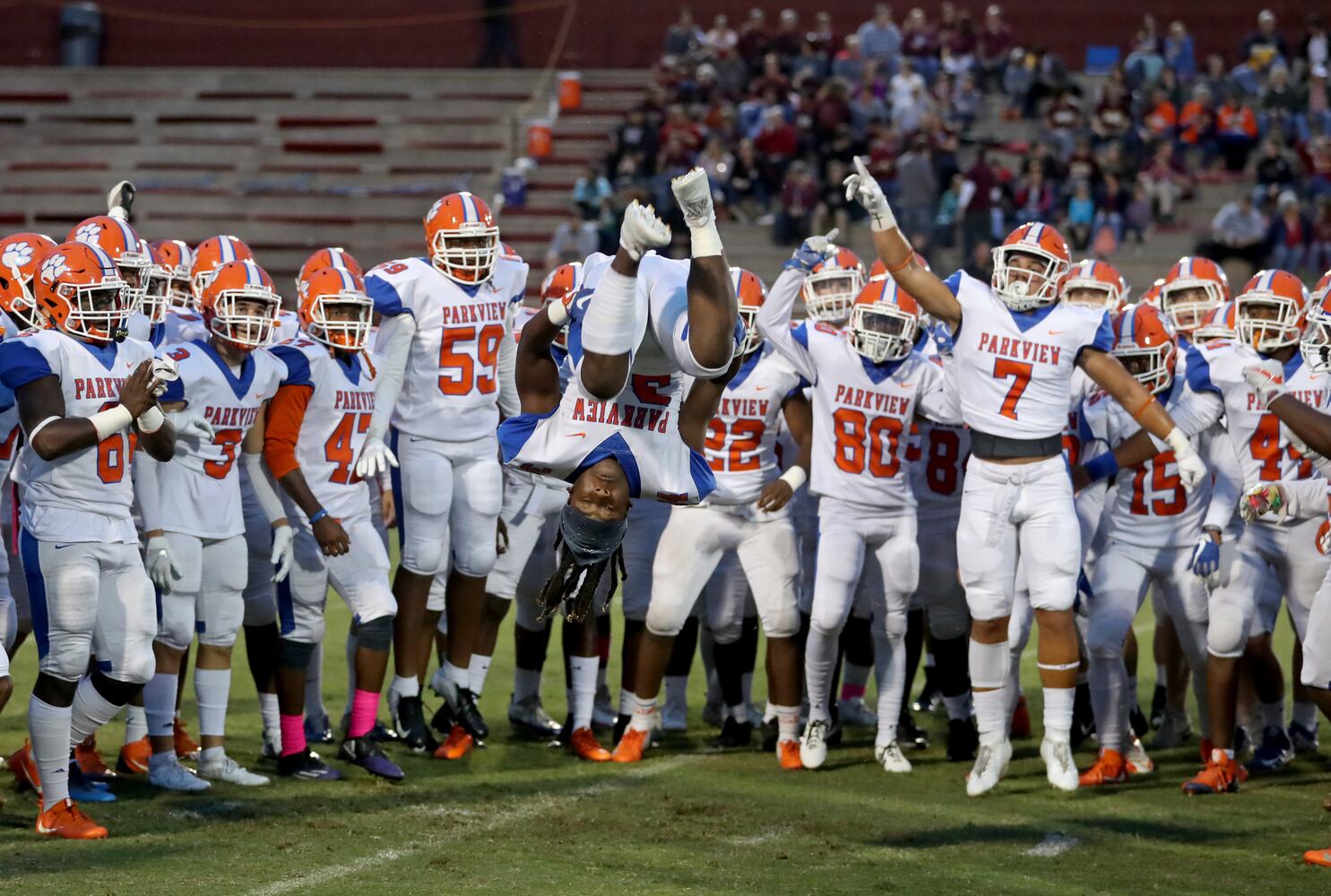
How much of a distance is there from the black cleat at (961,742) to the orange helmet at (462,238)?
3.01m

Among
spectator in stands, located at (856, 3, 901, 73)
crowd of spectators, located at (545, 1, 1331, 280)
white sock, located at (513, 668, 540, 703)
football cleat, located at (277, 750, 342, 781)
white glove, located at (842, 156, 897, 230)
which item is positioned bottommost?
football cleat, located at (277, 750, 342, 781)

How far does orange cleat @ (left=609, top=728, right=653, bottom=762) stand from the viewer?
316 inches

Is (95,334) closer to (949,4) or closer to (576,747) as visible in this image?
(576,747)

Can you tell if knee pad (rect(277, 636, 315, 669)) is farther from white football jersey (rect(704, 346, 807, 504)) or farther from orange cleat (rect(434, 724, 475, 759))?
white football jersey (rect(704, 346, 807, 504))

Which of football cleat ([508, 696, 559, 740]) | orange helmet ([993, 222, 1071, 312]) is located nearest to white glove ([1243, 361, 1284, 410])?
orange helmet ([993, 222, 1071, 312])

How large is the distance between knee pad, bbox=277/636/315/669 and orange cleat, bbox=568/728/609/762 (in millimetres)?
1376

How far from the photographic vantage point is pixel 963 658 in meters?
8.30

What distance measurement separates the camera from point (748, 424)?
8062mm

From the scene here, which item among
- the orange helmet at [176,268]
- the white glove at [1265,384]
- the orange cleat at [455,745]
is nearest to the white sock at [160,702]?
the orange cleat at [455,745]

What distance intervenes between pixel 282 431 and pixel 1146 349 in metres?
3.76

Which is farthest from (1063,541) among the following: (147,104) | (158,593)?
(147,104)

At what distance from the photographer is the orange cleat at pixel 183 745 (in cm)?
780

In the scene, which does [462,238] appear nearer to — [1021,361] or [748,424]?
[748,424]

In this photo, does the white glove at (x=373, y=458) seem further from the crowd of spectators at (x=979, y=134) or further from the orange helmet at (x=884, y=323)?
the crowd of spectators at (x=979, y=134)
